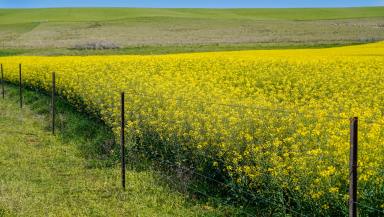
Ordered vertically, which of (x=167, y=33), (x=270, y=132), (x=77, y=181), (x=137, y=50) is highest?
(x=167, y=33)

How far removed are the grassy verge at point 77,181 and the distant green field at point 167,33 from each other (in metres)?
33.5

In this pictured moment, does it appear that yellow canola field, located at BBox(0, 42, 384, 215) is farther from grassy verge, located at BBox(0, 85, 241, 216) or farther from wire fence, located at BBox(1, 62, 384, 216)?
grassy verge, located at BBox(0, 85, 241, 216)

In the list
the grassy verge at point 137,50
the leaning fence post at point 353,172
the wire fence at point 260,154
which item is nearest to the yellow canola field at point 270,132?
the wire fence at point 260,154

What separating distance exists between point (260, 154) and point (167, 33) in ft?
216

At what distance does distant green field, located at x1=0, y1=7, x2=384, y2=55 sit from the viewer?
52.0 m

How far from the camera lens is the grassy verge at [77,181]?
809cm

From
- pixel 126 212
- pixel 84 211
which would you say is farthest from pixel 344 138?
pixel 84 211

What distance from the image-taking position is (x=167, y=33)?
237 feet

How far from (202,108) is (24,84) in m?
14.8

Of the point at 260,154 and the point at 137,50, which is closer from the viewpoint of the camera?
the point at 260,154

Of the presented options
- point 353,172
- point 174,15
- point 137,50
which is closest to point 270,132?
point 353,172

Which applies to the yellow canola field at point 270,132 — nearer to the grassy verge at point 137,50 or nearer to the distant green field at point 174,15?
the grassy verge at point 137,50

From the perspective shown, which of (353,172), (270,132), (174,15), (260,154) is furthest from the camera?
(174,15)

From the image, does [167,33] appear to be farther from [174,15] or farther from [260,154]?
[260,154]
